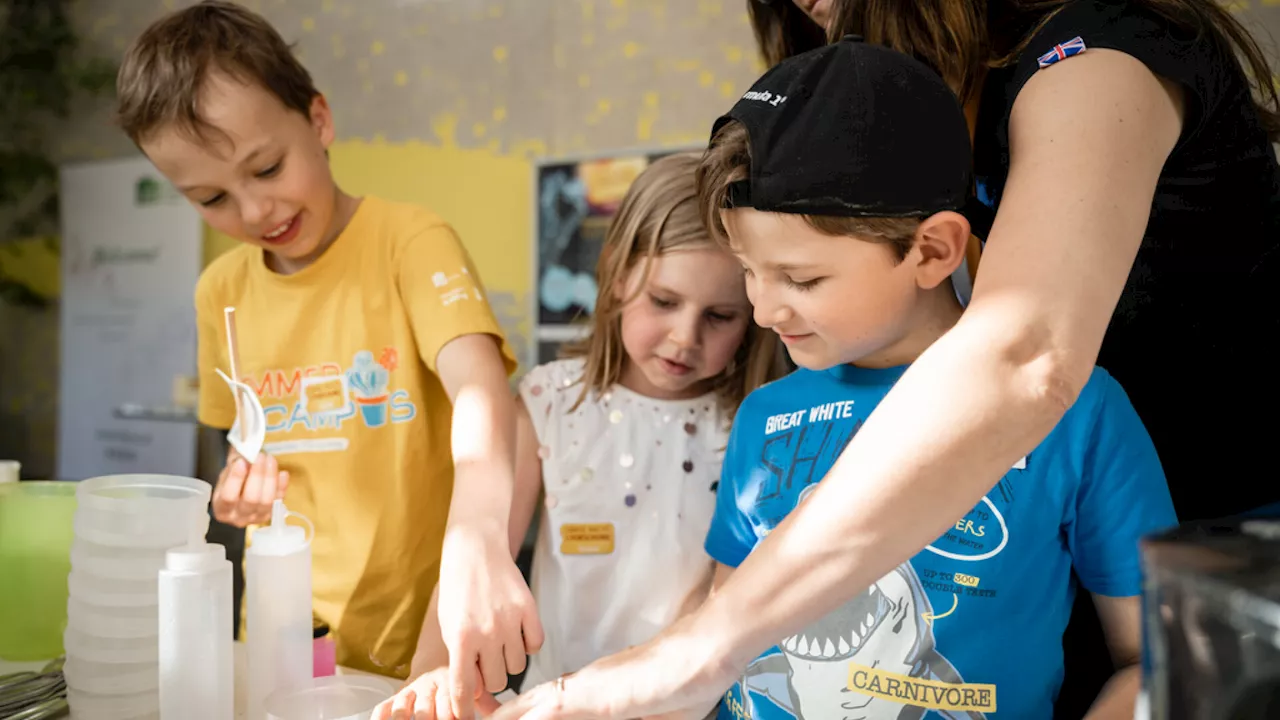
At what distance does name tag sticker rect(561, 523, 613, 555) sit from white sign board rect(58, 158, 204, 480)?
128 inches

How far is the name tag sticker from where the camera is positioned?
4.24 ft

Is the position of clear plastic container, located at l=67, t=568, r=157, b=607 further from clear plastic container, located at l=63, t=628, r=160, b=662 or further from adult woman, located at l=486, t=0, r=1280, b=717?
adult woman, located at l=486, t=0, r=1280, b=717

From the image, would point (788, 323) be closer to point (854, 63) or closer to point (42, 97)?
point (854, 63)

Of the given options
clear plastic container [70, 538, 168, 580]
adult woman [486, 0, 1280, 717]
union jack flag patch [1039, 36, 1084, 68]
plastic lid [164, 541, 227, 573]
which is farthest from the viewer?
clear plastic container [70, 538, 168, 580]

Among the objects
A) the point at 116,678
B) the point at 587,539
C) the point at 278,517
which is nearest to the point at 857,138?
the point at 278,517

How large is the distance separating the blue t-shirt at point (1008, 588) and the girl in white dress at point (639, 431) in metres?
0.38

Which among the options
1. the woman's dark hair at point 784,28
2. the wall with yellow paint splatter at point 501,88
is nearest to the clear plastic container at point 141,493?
the woman's dark hair at point 784,28

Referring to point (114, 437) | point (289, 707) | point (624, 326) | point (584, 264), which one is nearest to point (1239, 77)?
point (624, 326)

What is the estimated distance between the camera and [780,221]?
806 mm

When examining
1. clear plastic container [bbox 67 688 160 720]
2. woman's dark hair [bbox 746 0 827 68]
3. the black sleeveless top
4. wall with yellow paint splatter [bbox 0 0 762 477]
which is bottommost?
clear plastic container [bbox 67 688 160 720]

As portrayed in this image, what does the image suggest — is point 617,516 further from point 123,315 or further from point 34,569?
point 123,315

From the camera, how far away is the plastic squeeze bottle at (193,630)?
2.67ft

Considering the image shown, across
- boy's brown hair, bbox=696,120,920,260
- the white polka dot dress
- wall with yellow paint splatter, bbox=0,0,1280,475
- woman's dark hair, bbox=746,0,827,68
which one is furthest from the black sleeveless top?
wall with yellow paint splatter, bbox=0,0,1280,475

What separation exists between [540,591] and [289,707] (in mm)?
525
